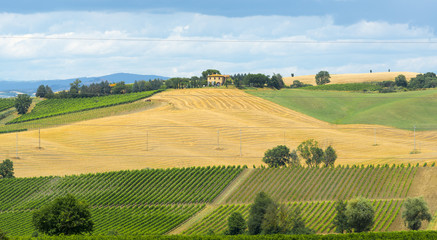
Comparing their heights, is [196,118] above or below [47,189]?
above

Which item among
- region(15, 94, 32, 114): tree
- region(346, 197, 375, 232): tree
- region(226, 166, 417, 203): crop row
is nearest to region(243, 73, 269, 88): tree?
region(15, 94, 32, 114): tree

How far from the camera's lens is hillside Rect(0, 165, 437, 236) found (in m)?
73.0

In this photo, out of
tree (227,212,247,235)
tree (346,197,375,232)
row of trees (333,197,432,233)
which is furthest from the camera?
tree (227,212,247,235)

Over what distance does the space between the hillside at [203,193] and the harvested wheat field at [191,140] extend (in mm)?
9750

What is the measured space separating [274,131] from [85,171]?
4531 centimetres

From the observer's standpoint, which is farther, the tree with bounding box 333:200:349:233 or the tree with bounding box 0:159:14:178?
the tree with bounding box 0:159:14:178

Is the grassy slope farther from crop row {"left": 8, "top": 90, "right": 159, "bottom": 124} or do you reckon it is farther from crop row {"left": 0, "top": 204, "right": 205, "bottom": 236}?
crop row {"left": 0, "top": 204, "right": 205, "bottom": 236}

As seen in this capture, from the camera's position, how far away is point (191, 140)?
119 metres

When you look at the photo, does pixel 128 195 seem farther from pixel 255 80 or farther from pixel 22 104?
pixel 255 80

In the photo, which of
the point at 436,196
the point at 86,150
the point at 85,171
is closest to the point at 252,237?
the point at 436,196

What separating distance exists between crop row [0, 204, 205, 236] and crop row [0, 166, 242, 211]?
220cm

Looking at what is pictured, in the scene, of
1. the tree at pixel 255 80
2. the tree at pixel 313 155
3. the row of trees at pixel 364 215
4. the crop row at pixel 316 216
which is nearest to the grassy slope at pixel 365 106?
the tree at pixel 255 80

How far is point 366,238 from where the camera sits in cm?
4791

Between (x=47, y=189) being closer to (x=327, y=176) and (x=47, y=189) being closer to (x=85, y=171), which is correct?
(x=85, y=171)
